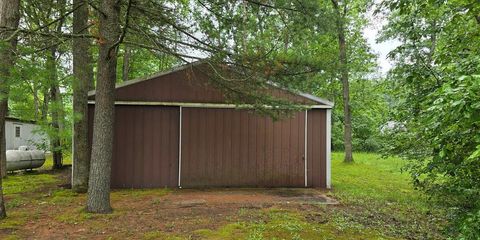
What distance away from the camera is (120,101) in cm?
891

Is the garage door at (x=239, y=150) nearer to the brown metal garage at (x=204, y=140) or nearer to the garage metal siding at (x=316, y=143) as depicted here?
the brown metal garage at (x=204, y=140)

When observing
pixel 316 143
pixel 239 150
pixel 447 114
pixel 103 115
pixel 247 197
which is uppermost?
pixel 103 115

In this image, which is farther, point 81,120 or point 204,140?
point 204,140

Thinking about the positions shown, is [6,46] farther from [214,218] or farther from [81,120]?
[214,218]

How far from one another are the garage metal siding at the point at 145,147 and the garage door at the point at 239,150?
30 centimetres

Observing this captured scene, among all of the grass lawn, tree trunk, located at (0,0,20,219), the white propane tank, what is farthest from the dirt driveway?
the white propane tank

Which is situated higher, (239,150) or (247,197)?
(239,150)

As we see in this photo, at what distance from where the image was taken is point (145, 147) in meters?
9.06

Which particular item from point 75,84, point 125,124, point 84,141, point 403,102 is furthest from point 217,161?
point 403,102

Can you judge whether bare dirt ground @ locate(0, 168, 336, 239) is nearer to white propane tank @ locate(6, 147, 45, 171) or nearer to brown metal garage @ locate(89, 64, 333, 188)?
brown metal garage @ locate(89, 64, 333, 188)

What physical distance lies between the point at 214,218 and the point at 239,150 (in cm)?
354

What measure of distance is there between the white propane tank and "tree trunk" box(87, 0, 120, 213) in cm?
711

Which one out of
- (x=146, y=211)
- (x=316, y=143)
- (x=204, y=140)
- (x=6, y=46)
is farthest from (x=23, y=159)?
(x=316, y=143)

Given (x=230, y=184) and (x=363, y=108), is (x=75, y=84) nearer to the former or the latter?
(x=230, y=184)
